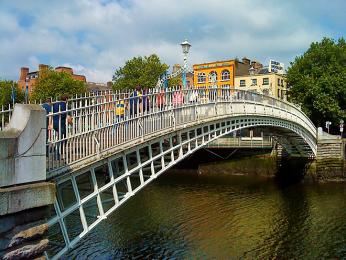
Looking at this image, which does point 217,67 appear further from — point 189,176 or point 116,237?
point 116,237

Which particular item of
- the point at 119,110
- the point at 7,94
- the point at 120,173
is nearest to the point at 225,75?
the point at 7,94

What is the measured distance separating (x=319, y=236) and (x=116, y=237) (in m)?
7.31

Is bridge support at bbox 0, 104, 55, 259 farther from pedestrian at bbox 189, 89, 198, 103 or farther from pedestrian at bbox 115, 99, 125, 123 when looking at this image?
pedestrian at bbox 189, 89, 198, 103

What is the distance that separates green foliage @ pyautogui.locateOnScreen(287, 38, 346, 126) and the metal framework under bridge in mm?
16559

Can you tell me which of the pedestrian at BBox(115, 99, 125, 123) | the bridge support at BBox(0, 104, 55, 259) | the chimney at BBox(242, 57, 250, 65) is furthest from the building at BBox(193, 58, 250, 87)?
the bridge support at BBox(0, 104, 55, 259)

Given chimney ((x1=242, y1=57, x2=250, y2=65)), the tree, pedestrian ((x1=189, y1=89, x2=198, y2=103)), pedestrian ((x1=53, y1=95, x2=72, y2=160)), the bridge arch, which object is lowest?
the bridge arch

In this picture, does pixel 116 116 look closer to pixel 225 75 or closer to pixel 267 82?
pixel 267 82

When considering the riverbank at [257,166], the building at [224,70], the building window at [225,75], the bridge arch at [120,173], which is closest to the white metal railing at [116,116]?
the bridge arch at [120,173]

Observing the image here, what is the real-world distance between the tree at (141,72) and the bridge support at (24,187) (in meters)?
37.7

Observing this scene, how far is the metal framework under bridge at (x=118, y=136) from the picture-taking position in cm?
770

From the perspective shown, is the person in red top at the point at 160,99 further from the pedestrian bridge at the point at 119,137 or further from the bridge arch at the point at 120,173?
the bridge arch at the point at 120,173

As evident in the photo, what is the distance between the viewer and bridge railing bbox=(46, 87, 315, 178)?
7.64 metres

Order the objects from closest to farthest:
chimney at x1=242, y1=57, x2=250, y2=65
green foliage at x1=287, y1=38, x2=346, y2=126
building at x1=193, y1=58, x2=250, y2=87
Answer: green foliage at x1=287, y1=38, x2=346, y2=126
building at x1=193, y1=58, x2=250, y2=87
chimney at x1=242, y1=57, x2=250, y2=65

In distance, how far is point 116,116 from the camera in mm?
9430
